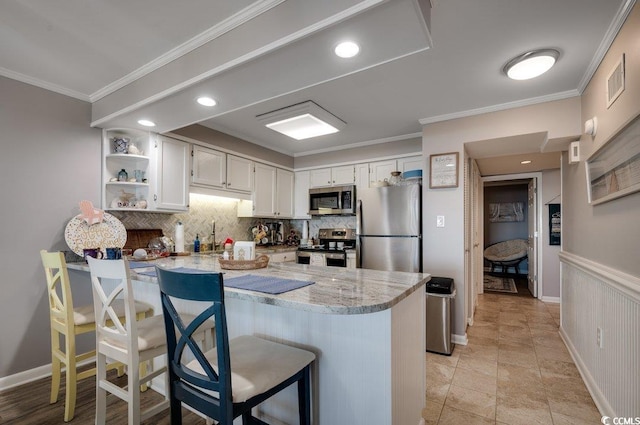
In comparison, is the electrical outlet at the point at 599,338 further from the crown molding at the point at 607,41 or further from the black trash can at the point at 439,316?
the crown molding at the point at 607,41

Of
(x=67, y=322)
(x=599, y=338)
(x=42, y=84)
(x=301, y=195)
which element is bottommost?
(x=599, y=338)

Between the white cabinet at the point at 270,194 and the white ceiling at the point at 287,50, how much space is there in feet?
5.10

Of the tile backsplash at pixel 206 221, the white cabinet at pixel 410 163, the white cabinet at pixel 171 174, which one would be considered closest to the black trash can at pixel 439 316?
the white cabinet at pixel 410 163

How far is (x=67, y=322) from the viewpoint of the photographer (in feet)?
6.38

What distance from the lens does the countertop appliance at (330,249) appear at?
160 inches

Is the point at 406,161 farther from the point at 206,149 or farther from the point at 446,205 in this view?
the point at 206,149

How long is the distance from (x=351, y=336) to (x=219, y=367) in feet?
1.97

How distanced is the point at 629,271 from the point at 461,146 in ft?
5.98

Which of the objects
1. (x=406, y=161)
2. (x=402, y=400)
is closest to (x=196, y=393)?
(x=402, y=400)

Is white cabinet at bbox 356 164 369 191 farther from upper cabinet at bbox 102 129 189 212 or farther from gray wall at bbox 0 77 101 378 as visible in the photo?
gray wall at bbox 0 77 101 378

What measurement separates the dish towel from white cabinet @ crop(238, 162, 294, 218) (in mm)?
2608

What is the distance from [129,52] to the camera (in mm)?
2105

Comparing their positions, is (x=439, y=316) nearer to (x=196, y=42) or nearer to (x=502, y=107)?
(x=502, y=107)

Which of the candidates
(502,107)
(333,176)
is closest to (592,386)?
(502,107)
